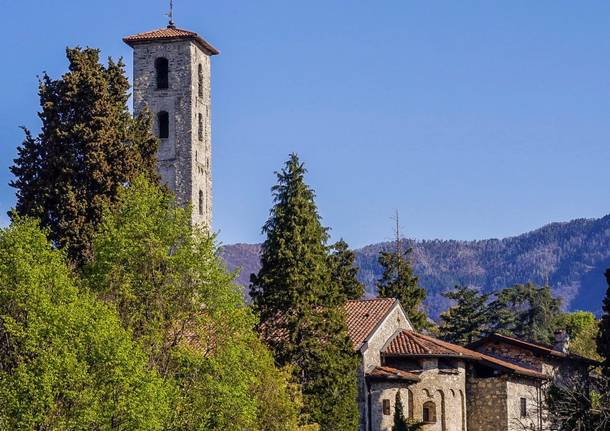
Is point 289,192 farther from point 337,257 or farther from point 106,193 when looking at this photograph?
point 337,257

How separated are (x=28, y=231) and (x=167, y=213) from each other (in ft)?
20.1

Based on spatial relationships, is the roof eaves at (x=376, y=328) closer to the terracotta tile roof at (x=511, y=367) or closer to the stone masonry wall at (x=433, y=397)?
the stone masonry wall at (x=433, y=397)

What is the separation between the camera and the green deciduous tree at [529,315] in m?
117

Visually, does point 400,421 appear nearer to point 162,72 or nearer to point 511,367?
point 511,367

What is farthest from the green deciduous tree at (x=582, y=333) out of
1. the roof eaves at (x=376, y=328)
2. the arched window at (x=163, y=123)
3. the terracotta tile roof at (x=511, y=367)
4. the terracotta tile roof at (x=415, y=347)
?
the arched window at (x=163, y=123)

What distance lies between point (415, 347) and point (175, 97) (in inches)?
983

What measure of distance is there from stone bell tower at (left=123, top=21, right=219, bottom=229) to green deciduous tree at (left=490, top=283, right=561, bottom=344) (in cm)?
4304

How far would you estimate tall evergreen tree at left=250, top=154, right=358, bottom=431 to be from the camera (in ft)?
171

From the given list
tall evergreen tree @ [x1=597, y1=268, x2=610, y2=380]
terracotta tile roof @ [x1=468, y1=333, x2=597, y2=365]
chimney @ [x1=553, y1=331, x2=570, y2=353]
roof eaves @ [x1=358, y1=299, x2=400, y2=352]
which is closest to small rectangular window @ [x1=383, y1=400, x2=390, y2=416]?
roof eaves @ [x1=358, y1=299, x2=400, y2=352]

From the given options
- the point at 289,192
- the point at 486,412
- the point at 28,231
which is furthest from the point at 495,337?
the point at 28,231

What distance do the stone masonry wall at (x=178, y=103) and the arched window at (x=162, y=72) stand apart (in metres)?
0.28

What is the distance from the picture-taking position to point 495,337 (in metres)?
70.6

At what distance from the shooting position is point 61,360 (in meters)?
36.8

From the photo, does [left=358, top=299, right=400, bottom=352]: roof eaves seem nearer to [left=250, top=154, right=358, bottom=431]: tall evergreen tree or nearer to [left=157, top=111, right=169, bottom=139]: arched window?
[left=250, top=154, right=358, bottom=431]: tall evergreen tree
